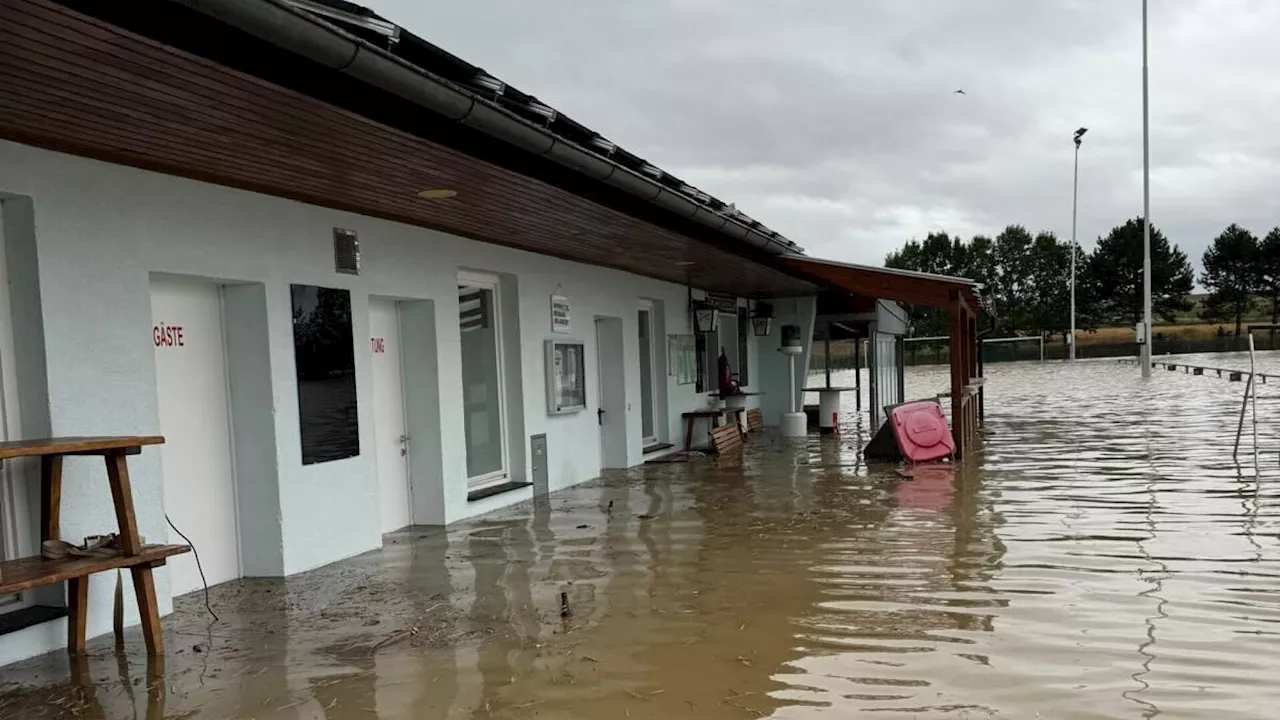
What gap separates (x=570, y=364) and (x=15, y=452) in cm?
681

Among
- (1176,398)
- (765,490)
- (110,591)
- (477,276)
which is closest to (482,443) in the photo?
(477,276)

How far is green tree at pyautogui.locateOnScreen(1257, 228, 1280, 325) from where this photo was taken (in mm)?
59719

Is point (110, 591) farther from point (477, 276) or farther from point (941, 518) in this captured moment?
point (941, 518)

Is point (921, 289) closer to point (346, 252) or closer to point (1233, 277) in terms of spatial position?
point (346, 252)

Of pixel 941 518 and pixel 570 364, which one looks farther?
pixel 570 364

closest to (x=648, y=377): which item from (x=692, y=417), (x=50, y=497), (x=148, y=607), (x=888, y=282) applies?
(x=692, y=417)

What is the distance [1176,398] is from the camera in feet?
62.2

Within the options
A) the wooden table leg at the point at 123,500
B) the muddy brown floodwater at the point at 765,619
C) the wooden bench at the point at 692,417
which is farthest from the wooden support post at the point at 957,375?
the wooden table leg at the point at 123,500

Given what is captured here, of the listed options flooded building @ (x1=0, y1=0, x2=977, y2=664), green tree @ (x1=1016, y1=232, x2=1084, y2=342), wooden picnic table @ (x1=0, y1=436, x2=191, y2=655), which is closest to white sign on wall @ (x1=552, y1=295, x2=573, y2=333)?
flooded building @ (x1=0, y1=0, x2=977, y2=664)

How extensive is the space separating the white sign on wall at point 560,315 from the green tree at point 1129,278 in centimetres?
6244

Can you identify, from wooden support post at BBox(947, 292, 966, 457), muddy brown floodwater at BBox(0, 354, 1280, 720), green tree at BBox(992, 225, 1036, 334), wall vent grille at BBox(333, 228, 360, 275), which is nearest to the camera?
muddy brown floodwater at BBox(0, 354, 1280, 720)

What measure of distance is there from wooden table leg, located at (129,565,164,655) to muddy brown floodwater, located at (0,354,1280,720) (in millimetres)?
107

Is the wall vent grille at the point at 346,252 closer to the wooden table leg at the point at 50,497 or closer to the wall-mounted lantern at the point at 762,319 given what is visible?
the wooden table leg at the point at 50,497

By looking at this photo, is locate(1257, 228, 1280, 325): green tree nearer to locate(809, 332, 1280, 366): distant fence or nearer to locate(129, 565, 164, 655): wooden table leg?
locate(809, 332, 1280, 366): distant fence
